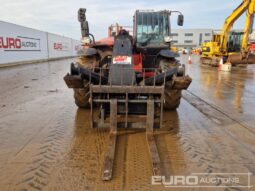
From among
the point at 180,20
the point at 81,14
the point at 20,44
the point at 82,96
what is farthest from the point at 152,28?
the point at 20,44

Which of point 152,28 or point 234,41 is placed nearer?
point 152,28

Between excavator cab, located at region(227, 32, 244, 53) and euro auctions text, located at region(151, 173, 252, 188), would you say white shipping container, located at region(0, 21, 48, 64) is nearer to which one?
excavator cab, located at region(227, 32, 244, 53)

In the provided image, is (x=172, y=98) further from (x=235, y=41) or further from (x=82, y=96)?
(x=235, y=41)

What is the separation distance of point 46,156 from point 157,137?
6.02ft

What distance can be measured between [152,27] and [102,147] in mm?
4226

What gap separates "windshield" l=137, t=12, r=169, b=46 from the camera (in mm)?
6559

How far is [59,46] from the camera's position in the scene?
31297 millimetres

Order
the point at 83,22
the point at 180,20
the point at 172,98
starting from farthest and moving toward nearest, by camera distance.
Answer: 1. the point at 180,20
2. the point at 83,22
3. the point at 172,98

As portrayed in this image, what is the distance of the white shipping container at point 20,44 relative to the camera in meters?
16.8

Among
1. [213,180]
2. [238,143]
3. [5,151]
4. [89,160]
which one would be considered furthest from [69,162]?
[238,143]

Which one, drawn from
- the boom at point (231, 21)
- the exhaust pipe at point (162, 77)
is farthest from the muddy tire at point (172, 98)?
the boom at point (231, 21)

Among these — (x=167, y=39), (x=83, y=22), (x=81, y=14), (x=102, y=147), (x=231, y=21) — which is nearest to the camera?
(x=102, y=147)

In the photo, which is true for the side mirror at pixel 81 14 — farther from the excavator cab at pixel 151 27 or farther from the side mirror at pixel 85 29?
the excavator cab at pixel 151 27

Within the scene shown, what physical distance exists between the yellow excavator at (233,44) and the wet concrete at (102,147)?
1205 centimetres
